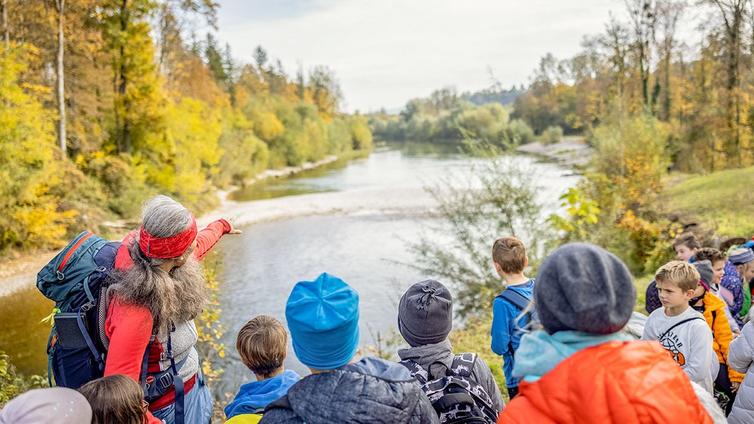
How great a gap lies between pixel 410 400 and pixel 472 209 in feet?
29.5

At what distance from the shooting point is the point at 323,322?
1.91 m

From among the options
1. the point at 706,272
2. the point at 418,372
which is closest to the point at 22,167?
the point at 418,372

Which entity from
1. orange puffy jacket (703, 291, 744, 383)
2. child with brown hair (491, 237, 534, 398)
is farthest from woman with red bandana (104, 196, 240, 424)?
orange puffy jacket (703, 291, 744, 383)

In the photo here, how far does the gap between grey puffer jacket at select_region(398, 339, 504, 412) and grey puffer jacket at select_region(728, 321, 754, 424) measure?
4.87 ft

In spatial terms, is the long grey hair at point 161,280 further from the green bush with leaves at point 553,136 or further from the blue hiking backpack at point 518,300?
the green bush with leaves at point 553,136

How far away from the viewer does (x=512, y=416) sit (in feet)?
5.34

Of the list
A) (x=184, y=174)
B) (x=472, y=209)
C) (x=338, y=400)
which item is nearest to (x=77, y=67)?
(x=184, y=174)

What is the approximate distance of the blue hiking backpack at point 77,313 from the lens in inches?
91.2

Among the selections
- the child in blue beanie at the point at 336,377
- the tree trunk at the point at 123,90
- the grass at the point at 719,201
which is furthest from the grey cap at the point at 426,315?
the tree trunk at the point at 123,90

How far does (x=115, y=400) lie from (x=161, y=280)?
564 millimetres

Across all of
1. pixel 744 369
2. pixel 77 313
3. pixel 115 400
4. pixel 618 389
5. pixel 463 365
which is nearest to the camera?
pixel 618 389

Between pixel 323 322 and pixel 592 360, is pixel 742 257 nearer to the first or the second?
pixel 592 360

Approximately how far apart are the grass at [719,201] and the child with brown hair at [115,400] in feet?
38.0

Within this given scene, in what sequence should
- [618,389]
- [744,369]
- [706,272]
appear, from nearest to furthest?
[618,389], [744,369], [706,272]
